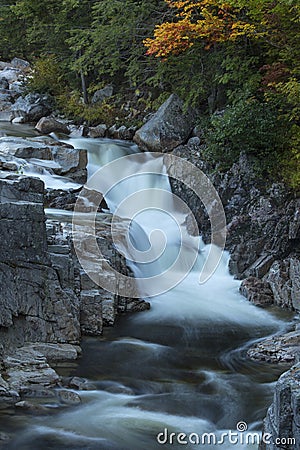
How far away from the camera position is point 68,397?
6.26 m

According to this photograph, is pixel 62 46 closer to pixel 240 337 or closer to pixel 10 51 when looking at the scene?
pixel 10 51

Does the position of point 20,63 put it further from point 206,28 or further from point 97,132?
point 206,28

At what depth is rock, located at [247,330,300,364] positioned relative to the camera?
7.76 m

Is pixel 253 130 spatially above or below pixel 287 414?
above

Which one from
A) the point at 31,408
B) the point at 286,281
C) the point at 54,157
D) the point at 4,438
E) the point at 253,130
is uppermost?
the point at 253,130

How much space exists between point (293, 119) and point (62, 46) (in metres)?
11.2

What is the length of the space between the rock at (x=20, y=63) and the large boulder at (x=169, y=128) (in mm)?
11415

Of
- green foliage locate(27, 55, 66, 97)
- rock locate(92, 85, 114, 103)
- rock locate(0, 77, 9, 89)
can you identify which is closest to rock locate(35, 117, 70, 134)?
rock locate(92, 85, 114, 103)

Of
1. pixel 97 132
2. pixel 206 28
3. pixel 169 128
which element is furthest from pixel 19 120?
pixel 206 28

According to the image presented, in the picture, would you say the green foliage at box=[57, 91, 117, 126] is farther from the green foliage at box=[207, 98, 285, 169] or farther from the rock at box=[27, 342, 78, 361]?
the rock at box=[27, 342, 78, 361]

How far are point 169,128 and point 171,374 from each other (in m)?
8.57

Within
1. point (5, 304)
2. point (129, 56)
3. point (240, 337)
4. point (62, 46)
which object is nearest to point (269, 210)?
point (240, 337)

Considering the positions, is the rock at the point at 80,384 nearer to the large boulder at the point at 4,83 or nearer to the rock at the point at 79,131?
the rock at the point at 79,131

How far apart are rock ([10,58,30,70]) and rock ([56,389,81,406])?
2039 cm
